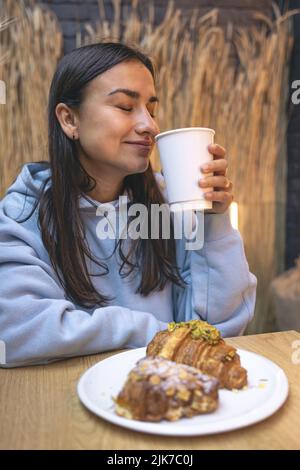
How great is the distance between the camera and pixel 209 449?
554 mm

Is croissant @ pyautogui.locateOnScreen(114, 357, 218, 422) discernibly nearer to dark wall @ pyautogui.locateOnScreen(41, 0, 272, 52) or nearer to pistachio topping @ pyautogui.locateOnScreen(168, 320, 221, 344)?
pistachio topping @ pyautogui.locateOnScreen(168, 320, 221, 344)

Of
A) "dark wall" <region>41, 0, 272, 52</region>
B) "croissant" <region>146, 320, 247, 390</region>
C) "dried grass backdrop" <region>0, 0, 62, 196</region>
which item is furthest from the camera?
"dark wall" <region>41, 0, 272, 52</region>

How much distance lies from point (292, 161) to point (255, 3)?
83 cm

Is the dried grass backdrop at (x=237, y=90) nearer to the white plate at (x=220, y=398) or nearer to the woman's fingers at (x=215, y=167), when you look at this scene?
the woman's fingers at (x=215, y=167)

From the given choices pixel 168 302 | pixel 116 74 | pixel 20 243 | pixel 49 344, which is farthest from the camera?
pixel 168 302

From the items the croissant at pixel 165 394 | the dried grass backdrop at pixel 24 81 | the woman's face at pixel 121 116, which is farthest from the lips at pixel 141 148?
the dried grass backdrop at pixel 24 81

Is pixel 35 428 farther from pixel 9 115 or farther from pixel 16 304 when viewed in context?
pixel 9 115

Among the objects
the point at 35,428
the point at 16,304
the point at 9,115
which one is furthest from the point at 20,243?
the point at 9,115

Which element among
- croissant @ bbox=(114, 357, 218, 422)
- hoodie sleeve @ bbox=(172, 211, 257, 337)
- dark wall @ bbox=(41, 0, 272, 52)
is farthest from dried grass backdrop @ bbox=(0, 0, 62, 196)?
croissant @ bbox=(114, 357, 218, 422)

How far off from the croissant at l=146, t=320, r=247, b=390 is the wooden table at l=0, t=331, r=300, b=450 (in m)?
0.08

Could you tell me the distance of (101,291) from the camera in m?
1.16

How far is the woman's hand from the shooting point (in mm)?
865

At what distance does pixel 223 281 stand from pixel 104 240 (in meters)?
0.32

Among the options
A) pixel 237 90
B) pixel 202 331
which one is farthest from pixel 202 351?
pixel 237 90
